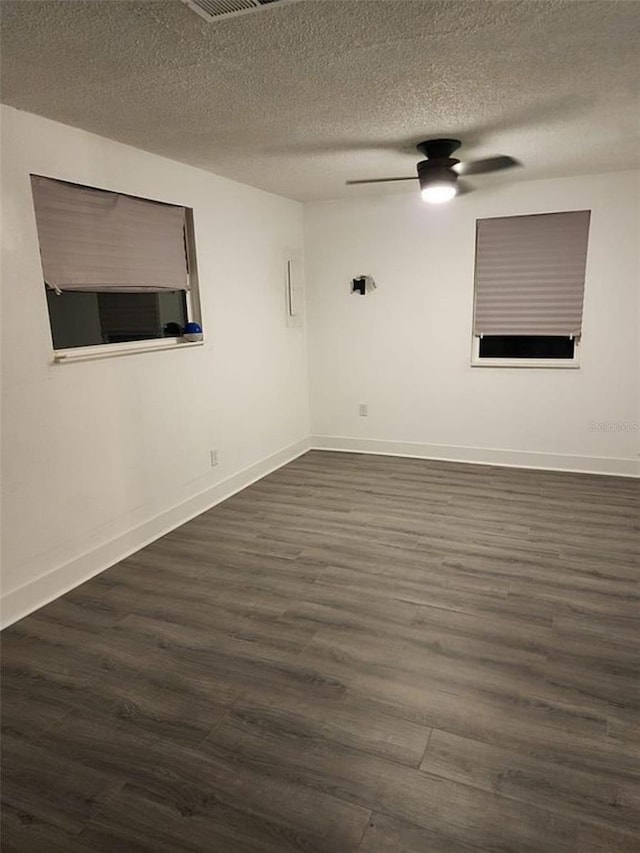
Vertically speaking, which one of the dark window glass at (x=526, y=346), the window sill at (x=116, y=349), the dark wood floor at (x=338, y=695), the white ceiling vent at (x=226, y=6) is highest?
the white ceiling vent at (x=226, y=6)

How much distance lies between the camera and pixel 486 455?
531cm

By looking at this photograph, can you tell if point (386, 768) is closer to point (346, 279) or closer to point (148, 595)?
point (148, 595)

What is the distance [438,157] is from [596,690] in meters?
3.04

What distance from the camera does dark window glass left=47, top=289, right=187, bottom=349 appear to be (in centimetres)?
313

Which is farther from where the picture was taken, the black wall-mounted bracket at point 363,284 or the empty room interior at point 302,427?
the black wall-mounted bracket at point 363,284

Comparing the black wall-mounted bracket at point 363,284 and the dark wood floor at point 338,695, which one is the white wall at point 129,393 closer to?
the dark wood floor at point 338,695

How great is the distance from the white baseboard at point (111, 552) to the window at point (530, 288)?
2426 mm

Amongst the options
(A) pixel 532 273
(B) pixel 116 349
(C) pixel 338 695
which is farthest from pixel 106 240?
(A) pixel 532 273

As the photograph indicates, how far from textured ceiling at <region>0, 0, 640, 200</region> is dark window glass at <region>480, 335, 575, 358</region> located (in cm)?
170

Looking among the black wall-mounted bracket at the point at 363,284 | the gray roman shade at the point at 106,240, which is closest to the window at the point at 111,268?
the gray roman shade at the point at 106,240

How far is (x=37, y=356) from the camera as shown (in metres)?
2.92

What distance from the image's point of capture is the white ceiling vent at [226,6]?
5.69 feet

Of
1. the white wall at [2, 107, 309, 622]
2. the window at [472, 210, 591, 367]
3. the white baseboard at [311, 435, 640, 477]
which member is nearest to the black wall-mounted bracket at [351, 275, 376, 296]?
the white wall at [2, 107, 309, 622]

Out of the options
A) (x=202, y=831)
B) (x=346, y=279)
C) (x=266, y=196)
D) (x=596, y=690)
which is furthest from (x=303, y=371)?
(x=202, y=831)
